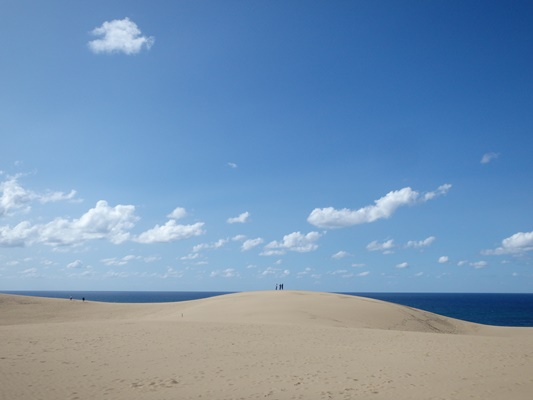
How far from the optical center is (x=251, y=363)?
46.0 ft

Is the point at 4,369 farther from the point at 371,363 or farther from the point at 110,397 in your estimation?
the point at 371,363

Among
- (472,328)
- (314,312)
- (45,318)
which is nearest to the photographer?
(314,312)

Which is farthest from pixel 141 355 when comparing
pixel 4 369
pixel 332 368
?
pixel 332 368

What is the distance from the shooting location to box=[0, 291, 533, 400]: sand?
1099cm

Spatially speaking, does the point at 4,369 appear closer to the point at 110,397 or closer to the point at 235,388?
the point at 110,397

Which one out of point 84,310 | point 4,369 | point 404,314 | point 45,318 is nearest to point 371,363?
point 4,369

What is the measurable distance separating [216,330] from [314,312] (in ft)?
32.9

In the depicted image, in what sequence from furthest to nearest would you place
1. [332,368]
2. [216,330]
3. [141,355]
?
[216,330] < [141,355] < [332,368]

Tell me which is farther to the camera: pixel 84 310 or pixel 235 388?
pixel 84 310

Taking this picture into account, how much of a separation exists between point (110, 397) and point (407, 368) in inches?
366

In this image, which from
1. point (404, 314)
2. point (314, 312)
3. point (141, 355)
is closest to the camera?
point (141, 355)

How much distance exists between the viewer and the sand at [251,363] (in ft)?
36.1

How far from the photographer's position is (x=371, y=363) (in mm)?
14250

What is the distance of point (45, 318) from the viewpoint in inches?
1511
